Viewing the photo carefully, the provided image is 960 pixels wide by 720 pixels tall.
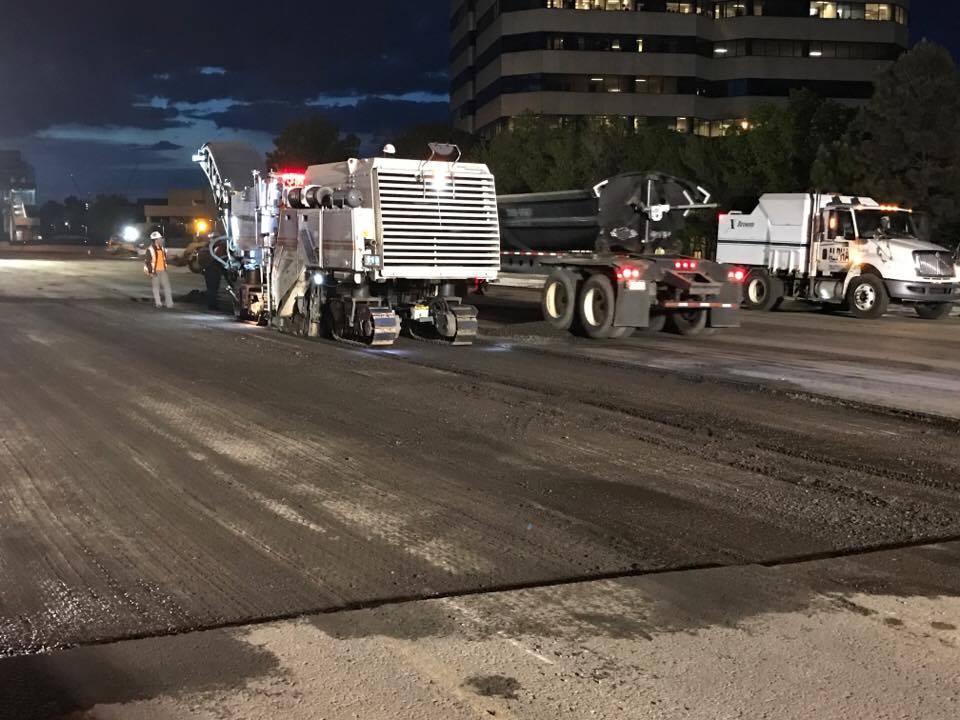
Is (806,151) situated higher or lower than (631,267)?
higher

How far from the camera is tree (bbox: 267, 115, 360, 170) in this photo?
264 ft

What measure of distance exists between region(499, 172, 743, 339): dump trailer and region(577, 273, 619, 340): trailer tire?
2cm

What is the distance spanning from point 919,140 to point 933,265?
1099cm

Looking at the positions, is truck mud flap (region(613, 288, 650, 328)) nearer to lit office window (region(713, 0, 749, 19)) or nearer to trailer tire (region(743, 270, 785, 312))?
trailer tire (region(743, 270, 785, 312))

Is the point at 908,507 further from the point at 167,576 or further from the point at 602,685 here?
the point at 167,576

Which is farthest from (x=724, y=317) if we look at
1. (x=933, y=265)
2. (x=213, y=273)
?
(x=213, y=273)

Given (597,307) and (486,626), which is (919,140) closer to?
(597,307)

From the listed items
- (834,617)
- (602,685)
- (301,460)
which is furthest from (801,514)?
(301,460)

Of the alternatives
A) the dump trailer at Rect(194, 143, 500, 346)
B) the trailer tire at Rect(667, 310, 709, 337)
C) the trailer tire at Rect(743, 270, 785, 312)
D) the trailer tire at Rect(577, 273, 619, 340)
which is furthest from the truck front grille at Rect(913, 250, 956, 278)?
the dump trailer at Rect(194, 143, 500, 346)

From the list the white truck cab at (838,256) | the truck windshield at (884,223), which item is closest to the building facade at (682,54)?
the white truck cab at (838,256)

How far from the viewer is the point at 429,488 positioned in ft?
24.5

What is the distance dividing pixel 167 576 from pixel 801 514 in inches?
158

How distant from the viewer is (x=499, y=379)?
501 inches

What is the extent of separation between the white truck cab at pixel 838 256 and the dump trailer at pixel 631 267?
517 centimetres
